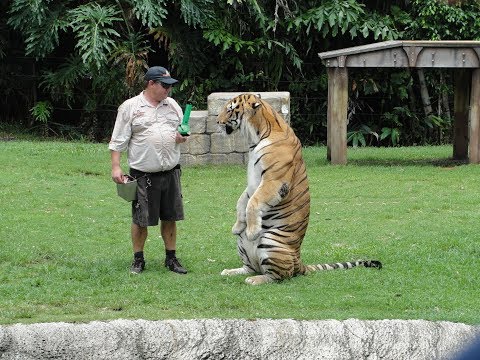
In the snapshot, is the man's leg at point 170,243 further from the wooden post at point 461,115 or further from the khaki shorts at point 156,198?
the wooden post at point 461,115

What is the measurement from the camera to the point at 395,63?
598 inches

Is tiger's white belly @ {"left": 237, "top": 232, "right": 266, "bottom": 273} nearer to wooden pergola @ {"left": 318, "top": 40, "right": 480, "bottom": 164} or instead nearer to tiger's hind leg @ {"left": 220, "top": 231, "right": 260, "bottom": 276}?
tiger's hind leg @ {"left": 220, "top": 231, "right": 260, "bottom": 276}

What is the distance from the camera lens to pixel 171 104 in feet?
28.4

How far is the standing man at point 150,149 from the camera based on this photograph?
28.1 ft

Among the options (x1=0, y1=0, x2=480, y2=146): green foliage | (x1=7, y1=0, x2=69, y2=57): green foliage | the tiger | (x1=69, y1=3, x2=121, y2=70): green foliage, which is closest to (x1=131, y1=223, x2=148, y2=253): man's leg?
the tiger

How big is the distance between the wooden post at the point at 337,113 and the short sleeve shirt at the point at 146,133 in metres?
7.12

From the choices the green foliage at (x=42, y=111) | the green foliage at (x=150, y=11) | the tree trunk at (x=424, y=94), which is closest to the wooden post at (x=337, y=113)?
the green foliage at (x=150, y=11)

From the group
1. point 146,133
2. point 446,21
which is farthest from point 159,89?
point 446,21

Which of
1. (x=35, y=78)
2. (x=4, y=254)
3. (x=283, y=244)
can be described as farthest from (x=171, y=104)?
(x=35, y=78)

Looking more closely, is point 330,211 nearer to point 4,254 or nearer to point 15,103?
point 4,254

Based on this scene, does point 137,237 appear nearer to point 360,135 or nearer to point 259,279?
point 259,279

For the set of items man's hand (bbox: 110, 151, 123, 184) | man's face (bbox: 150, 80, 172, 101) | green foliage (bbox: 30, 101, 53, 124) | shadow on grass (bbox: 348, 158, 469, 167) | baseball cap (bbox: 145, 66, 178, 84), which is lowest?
shadow on grass (bbox: 348, 158, 469, 167)

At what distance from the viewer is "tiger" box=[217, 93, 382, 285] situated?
826cm

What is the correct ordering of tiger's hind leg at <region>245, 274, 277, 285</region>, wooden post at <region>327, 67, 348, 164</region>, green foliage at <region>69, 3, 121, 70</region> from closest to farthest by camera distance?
tiger's hind leg at <region>245, 274, 277, 285</region> < wooden post at <region>327, 67, 348, 164</region> < green foliage at <region>69, 3, 121, 70</region>
